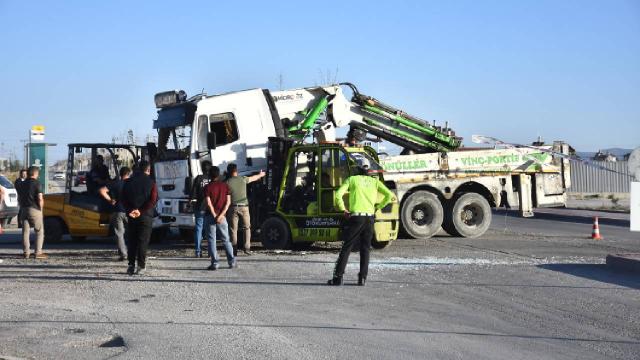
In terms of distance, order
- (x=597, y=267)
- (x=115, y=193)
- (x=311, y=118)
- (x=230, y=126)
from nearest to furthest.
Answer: (x=597, y=267) → (x=115, y=193) → (x=230, y=126) → (x=311, y=118)

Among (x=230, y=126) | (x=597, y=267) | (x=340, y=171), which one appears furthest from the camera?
(x=230, y=126)

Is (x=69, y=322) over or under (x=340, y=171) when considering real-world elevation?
under

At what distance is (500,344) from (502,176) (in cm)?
1223

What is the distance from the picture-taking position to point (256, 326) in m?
8.75

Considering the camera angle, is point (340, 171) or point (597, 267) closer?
point (597, 267)

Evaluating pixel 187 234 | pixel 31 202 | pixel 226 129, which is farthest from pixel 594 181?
pixel 31 202

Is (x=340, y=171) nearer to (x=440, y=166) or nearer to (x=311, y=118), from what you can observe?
(x=311, y=118)

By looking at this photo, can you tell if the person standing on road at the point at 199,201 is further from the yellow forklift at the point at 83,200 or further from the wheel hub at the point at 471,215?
the wheel hub at the point at 471,215

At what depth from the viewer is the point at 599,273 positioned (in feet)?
43.5

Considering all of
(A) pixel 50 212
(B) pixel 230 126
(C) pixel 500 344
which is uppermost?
(B) pixel 230 126

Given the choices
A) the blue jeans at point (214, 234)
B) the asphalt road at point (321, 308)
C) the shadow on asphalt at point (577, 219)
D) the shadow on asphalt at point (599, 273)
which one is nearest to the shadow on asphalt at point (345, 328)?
the asphalt road at point (321, 308)

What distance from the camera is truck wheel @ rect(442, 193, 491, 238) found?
19391 millimetres

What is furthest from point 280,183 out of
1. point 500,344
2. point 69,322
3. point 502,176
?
point 500,344

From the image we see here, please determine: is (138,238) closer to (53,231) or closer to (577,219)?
(53,231)
